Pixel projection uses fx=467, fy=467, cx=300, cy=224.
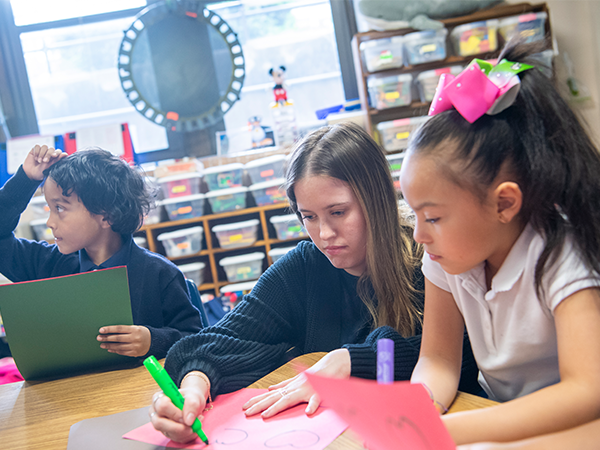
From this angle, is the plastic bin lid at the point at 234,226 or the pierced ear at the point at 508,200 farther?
the plastic bin lid at the point at 234,226

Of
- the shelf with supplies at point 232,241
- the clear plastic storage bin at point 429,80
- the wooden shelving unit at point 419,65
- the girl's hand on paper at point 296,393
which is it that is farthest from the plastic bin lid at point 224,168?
the girl's hand on paper at point 296,393

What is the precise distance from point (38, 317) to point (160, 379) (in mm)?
409

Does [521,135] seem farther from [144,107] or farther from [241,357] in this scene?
[144,107]

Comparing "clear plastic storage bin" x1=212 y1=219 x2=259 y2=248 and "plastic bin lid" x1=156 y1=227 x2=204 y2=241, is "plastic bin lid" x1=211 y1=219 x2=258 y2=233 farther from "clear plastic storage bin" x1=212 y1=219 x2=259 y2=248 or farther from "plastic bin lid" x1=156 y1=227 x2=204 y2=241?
"plastic bin lid" x1=156 y1=227 x2=204 y2=241

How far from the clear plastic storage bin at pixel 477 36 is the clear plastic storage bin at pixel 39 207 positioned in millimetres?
2476

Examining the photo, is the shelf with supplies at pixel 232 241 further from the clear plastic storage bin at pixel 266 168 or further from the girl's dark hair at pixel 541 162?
the girl's dark hair at pixel 541 162

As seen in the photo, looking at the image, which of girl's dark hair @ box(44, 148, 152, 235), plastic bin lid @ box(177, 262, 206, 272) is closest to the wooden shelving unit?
plastic bin lid @ box(177, 262, 206, 272)

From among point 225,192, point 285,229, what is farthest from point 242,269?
point 225,192

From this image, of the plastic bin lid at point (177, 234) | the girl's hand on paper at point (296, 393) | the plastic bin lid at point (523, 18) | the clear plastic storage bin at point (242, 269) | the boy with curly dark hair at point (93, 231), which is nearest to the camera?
the girl's hand on paper at point (296, 393)

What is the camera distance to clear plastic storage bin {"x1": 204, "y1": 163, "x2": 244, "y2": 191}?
266 centimetres

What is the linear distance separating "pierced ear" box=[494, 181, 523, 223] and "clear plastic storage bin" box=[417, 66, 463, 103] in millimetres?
2203

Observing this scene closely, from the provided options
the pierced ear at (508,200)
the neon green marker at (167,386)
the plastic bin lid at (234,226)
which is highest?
the pierced ear at (508,200)

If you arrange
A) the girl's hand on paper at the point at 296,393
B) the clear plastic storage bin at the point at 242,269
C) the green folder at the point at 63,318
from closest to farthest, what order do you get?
the girl's hand on paper at the point at 296,393 → the green folder at the point at 63,318 → the clear plastic storage bin at the point at 242,269

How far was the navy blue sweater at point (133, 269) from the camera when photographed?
3.64 ft
